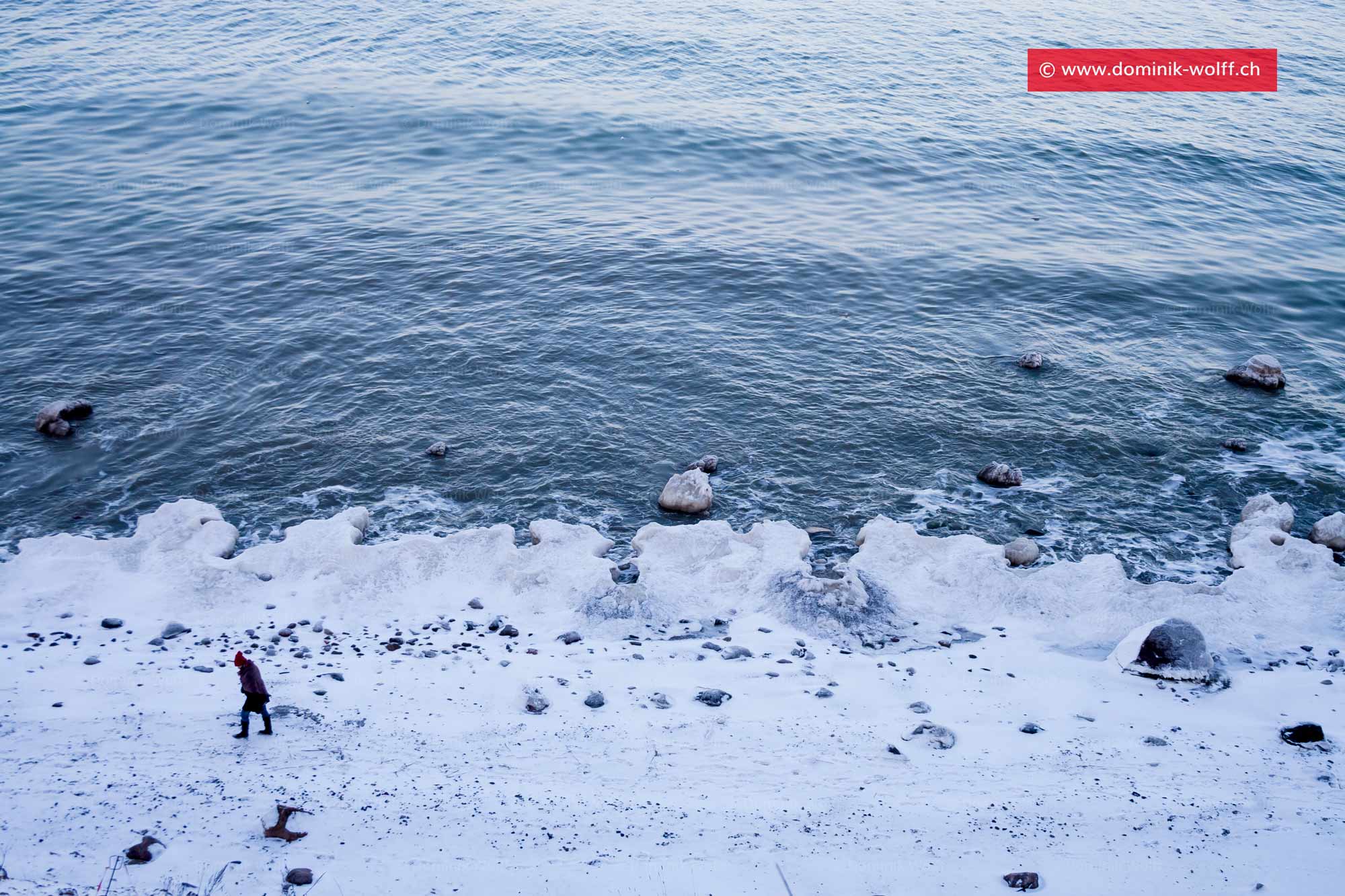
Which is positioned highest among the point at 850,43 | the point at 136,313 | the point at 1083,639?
the point at 850,43

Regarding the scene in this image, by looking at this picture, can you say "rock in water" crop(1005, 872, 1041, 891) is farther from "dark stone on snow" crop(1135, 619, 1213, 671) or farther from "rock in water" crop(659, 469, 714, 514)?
"rock in water" crop(659, 469, 714, 514)

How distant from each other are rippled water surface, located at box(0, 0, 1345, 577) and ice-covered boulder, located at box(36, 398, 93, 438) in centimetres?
38

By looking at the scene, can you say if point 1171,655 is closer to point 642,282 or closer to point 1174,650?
point 1174,650

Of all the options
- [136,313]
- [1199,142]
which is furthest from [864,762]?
[1199,142]

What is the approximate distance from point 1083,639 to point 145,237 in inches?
1490

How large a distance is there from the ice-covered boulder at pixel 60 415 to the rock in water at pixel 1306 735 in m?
30.2

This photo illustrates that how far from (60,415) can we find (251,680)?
16207 millimetres

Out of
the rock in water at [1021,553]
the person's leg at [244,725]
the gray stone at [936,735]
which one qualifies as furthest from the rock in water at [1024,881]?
the person's leg at [244,725]

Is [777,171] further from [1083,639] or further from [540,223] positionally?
[1083,639]

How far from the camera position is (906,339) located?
34781 millimetres

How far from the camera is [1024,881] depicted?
1463cm

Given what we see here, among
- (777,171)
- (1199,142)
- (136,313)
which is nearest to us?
(136,313)

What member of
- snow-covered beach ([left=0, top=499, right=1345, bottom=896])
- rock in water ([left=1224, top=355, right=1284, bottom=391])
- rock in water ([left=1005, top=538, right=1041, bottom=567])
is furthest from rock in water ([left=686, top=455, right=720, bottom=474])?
rock in water ([left=1224, top=355, right=1284, bottom=391])

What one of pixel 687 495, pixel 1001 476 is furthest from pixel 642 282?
pixel 1001 476
